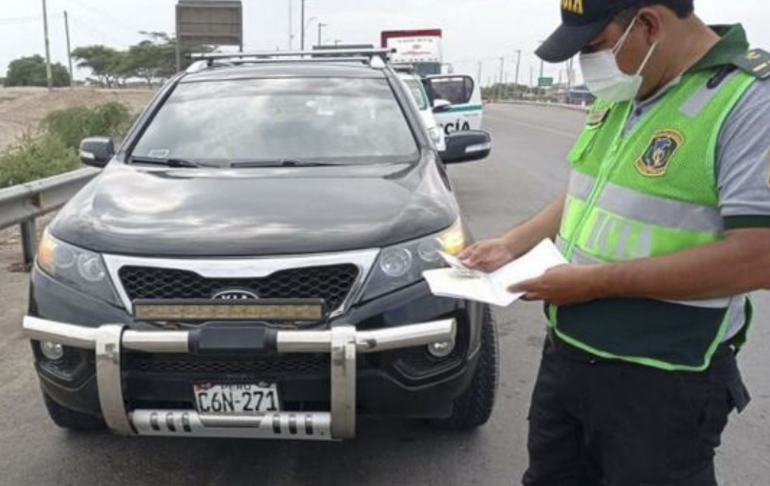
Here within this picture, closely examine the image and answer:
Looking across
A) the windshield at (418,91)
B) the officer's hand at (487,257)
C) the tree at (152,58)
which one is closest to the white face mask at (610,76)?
the officer's hand at (487,257)

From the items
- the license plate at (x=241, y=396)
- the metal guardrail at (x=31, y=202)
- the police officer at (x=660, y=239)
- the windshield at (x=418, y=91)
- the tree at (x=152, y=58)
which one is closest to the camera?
the police officer at (x=660, y=239)

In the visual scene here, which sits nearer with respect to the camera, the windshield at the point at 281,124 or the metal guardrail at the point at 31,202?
the windshield at the point at 281,124

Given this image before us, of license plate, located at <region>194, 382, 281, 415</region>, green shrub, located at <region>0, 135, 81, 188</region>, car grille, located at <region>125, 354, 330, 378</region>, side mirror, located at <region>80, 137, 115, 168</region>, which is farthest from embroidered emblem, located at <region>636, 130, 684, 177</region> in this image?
green shrub, located at <region>0, 135, 81, 188</region>

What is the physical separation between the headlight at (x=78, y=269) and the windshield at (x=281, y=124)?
38.8 inches

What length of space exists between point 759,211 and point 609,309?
0.41 m

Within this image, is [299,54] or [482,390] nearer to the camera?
[482,390]

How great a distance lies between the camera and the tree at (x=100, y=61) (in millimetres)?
73062

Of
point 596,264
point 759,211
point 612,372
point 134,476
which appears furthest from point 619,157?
point 134,476

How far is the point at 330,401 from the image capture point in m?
2.71

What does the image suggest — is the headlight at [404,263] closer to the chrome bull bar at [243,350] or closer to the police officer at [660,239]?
the chrome bull bar at [243,350]

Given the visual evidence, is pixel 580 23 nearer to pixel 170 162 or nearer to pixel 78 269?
pixel 78 269

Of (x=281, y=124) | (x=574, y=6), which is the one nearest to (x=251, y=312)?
(x=574, y=6)

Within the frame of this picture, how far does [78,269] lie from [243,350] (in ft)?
2.36

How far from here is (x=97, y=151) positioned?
14.2 feet
